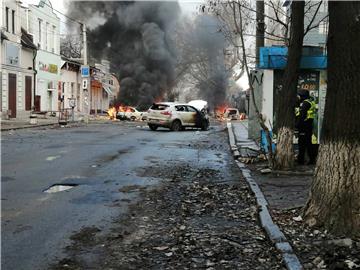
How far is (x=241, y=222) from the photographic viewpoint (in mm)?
6793

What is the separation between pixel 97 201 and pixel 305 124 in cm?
569

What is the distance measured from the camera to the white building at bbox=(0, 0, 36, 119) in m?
31.2

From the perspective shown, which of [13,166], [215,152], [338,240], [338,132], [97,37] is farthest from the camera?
[97,37]

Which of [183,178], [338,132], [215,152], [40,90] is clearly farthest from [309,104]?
→ [40,90]

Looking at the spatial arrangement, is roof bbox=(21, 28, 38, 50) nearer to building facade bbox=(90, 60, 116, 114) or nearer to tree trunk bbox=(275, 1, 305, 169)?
building facade bbox=(90, 60, 116, 114)

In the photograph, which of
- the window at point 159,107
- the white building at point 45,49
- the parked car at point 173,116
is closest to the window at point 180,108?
the parked car at point 173,116

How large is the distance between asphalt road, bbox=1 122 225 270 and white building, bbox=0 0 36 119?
16.3 metres

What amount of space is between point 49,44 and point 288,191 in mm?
35306

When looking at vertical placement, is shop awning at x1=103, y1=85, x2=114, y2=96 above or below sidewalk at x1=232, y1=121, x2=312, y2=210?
above

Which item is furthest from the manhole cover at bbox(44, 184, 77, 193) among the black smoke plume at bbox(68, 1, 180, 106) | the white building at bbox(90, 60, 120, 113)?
the white building at bbox(90, 60, 120, 113)

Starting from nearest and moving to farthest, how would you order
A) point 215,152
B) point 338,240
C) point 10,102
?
1. point 338,240
2. point 215,152
3. point 10,102

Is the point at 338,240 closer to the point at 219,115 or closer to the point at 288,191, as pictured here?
the point at 288,191

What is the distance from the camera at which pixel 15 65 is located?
33.1 meters

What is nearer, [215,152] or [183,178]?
[183,178]
